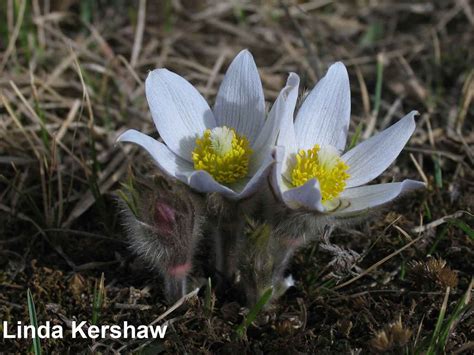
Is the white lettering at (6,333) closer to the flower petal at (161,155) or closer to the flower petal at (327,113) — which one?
the flower petal at (161,155)

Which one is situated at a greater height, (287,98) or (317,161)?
(287,98)

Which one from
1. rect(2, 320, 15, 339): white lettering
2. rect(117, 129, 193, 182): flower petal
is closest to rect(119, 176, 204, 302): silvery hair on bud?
rect(117, 129, 193, 182): flower petal

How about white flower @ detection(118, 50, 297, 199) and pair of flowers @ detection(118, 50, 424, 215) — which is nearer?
→ pair of flowers @ detection(118, 50, 424, 215)

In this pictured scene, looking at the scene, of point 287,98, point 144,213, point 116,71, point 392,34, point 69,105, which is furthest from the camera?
point 392,34

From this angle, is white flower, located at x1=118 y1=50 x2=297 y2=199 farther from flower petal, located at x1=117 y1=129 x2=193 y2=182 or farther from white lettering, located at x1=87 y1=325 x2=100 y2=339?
white lettering, located at x1=87 y1=325 x2=100 y2=339

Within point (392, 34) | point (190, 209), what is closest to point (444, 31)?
point (392, 34)

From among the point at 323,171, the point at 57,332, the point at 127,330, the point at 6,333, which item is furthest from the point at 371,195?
the point at 6,333

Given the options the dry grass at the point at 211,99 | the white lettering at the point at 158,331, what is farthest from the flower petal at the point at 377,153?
the white lettering at the point at 158,331

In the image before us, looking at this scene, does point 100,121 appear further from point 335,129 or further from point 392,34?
point 392,34
